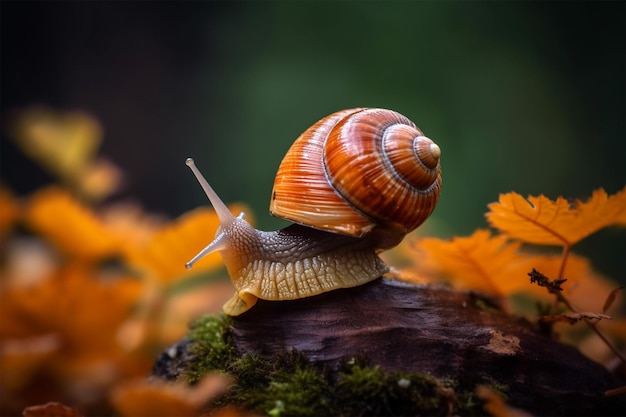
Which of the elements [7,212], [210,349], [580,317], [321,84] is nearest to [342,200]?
[210,349]

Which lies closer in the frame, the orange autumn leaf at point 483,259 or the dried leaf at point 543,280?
the dried leaf at point 543,280

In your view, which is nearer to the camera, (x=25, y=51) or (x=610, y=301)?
(x=610, y=301)

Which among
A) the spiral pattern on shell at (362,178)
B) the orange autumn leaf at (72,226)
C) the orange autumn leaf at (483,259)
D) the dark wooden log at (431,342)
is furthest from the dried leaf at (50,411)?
the orange autumn leaf at (72,226)

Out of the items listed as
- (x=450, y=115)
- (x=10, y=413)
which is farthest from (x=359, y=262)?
(x=450, y=115)

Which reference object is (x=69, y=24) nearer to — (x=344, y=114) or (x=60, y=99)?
(x=60, y=99)

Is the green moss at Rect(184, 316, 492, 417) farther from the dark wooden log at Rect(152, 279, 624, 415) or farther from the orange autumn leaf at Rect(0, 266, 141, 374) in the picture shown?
the orange autumn leaf at Rect(0, 266, 141, 374)

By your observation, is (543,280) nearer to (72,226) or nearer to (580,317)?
(580,317)

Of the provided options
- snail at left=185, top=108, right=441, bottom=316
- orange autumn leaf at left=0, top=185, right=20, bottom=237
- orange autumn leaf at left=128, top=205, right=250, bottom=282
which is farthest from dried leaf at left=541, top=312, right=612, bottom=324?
orange autumn leaf at left=0, top=185, right=20, bottom=237

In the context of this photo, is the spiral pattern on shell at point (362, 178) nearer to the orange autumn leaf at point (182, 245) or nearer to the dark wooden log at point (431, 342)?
the dark wooden log at point (431, 342)
